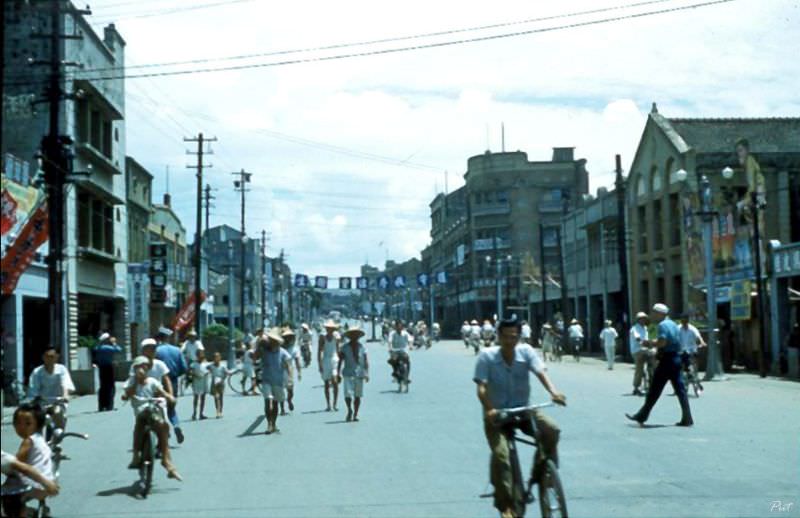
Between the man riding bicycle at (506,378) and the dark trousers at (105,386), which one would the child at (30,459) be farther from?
the dark trousers at (105,386)

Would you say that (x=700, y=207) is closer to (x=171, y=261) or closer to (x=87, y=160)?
(x=87, y=160)

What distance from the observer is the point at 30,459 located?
887 cm

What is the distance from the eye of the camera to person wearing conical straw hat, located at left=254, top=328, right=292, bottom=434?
62.9 ft

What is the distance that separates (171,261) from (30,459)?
63.5m

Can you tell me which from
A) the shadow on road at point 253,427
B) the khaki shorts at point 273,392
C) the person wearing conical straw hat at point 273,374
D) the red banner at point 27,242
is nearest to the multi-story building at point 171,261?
the red banner at point 27,242

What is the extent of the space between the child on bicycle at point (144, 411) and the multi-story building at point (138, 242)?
33517 mm

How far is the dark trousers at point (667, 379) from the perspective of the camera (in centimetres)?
1784

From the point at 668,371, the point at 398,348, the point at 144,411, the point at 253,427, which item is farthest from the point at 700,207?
A: the point at 144,411

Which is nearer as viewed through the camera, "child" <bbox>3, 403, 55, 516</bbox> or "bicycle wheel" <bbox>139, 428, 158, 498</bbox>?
"child" <bbox>3, 403, 55, 516</bbox>

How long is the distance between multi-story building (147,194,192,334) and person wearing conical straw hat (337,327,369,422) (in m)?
37.3

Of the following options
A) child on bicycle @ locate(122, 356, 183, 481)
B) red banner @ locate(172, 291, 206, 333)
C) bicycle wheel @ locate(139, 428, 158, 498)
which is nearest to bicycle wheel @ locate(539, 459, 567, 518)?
bicycle wheel @ locate(139, 428, 158, 498)

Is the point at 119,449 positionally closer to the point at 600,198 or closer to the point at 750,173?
the point at 750,173

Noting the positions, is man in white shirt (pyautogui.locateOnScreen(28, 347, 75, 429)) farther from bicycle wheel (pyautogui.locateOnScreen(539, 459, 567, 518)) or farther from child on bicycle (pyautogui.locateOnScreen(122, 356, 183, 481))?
bicycle wheel (pyautogui.locateOnScreen(539, 459, 567, 518))

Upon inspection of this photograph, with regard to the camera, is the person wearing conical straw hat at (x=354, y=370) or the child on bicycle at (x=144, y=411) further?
the person wearing conical straw hat at (x=354, y=370)
